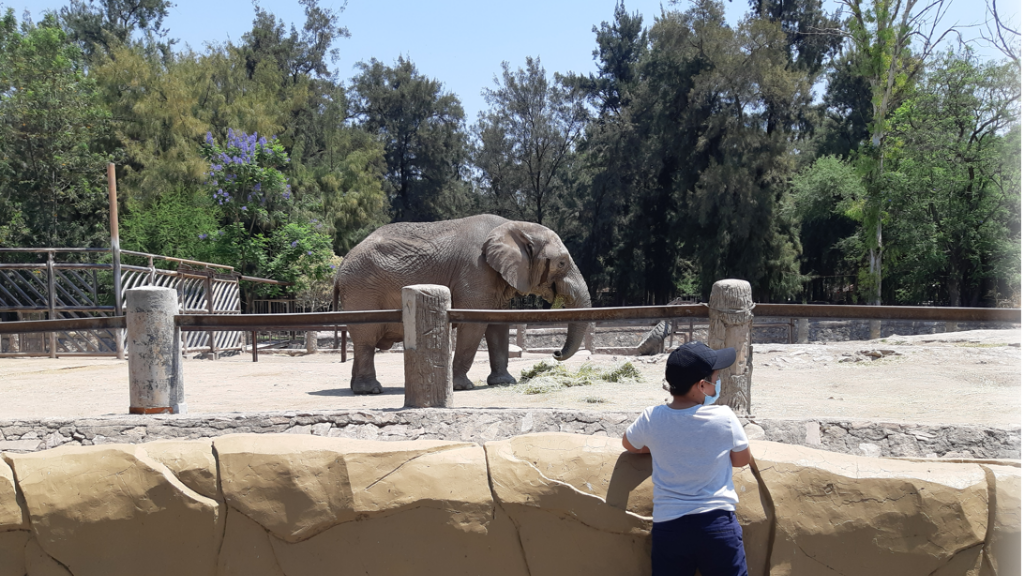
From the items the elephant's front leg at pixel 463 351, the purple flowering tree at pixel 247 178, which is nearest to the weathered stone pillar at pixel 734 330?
the elephant's front leg at pixel 463 351

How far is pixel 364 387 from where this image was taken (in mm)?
7895

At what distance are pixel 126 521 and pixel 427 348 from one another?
80.7 inches

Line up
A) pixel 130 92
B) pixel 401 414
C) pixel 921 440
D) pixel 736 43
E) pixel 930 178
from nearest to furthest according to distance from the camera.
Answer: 1. pixel 921 440
2. pixel 401 414
3. pixel 930 178
4. pixel 130 92
5. pixel 736 43

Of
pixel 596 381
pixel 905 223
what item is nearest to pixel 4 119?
pixel 596 381

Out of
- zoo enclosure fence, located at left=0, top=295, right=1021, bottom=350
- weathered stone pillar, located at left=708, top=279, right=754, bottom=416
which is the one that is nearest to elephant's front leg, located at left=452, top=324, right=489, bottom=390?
zoo enclosure fence, located at left=0, top=295, right=1021, bottom=350

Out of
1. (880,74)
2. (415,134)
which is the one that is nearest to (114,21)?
(415,134)

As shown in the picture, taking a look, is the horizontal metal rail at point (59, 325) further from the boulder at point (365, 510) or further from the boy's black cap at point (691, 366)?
the boy's black cap at point (691, 366)

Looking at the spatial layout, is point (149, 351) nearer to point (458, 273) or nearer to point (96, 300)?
point (458, 273)

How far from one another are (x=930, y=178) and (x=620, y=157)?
1377 cm

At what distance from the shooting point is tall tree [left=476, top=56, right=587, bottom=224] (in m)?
34.3

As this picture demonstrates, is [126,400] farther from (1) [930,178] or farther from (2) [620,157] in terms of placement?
(2) [620,157]

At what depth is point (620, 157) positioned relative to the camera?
31250mm

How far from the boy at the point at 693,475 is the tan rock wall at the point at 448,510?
0.46ft

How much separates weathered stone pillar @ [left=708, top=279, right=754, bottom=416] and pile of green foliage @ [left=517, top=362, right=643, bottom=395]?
3.38 meters
